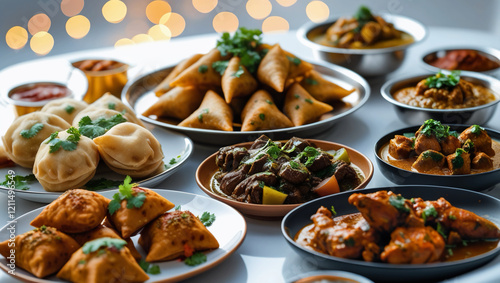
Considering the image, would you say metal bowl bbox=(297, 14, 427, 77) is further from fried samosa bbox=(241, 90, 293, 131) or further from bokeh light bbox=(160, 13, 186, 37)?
bokeh light bbox=(160, 13, 186, 37)

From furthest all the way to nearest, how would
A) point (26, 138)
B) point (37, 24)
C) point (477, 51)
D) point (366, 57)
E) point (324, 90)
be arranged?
point (37, 24), point (477, 51), point (366, 57), point (324, 90), point (26, 138)

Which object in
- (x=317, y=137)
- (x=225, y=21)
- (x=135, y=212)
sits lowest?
(x=225, y=21)

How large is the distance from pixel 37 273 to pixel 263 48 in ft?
6.94

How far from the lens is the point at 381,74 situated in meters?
3.82

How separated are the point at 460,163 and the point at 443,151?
14cm

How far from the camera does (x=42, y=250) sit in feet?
5.83

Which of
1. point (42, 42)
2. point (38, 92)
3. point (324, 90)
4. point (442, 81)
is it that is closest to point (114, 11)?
point (42, 42)

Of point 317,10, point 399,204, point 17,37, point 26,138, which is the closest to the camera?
point 399,204

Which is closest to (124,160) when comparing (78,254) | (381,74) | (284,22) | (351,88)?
(78,254)

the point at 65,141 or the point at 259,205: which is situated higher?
the point at 65,141

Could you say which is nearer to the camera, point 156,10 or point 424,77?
point 424,77

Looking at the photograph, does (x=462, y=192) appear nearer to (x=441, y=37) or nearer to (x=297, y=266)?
(x=297, y=266)

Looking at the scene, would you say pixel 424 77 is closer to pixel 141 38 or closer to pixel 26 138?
pixel 26 138

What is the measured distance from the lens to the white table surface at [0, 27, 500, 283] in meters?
1.92
